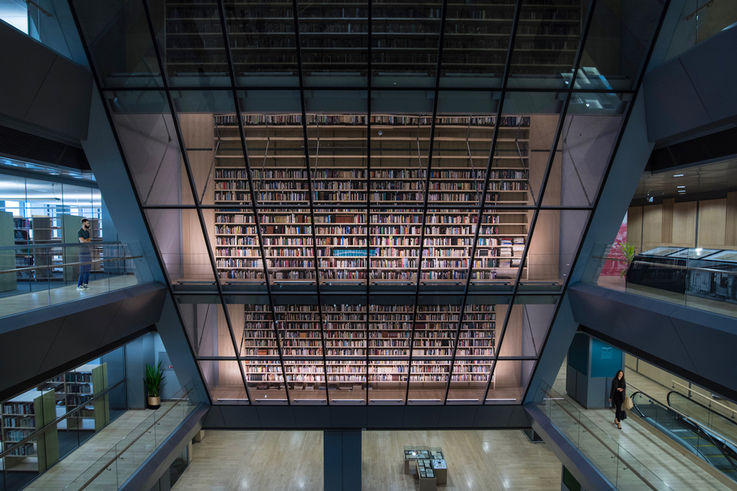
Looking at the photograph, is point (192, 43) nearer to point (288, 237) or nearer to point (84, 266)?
point (84, 266)

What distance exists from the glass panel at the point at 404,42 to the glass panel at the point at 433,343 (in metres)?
5.05

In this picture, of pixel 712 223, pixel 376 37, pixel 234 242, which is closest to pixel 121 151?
pixel 234 242

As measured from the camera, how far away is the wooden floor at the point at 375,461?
890 centimetres

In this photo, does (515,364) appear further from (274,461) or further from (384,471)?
(274,461)

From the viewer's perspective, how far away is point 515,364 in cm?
827

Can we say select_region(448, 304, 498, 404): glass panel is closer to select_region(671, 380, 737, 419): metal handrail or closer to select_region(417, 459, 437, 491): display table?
select_region(417, 459, 437, 491): display table

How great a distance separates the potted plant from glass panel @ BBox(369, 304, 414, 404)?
6438 mm

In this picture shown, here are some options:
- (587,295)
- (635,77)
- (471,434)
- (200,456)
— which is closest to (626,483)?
(587,295)

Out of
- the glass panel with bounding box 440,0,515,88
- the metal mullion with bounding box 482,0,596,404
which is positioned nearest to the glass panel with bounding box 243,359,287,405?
the metal mullion with bounding box 482,0,596,404

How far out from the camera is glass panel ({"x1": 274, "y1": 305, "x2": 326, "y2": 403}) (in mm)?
8516

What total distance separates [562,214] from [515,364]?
3.59 metres

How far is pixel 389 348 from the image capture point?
8.42m

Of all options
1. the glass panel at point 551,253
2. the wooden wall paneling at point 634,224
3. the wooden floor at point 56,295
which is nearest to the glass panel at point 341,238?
the glass panel at point 551,253

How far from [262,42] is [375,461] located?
33.5ft
